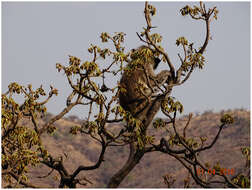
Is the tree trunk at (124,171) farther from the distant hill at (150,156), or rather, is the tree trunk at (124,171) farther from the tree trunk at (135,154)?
the distant hill at (150,156)

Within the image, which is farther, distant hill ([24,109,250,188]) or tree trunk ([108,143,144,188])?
distant hill ([24,109,250,188])

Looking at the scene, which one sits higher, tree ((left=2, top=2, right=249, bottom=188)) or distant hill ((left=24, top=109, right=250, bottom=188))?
tree ((left=2, top=2, right=249, bottom=188))

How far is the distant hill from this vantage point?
3148 centimetres

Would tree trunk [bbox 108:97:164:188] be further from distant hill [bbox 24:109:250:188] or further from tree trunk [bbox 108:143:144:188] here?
distant hill [bbox 24:109:250:188]

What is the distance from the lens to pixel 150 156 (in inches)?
1486

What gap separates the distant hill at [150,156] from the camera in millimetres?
31484

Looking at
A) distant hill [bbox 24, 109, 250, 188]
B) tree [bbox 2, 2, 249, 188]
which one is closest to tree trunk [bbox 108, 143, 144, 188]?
tree [bbox 2, 2, 249, 188]

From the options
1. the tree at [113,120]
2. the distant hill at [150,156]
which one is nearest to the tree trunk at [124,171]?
the tree at [113,120]

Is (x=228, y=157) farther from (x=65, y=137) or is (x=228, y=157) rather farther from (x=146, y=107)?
(x=146, y=107)

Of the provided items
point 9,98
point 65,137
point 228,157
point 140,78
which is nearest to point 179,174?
point 228,157

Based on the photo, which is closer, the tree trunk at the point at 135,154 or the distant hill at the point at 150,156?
the tree trunk at the point at 135,154

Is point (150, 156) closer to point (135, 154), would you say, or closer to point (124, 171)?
point (135, 154)

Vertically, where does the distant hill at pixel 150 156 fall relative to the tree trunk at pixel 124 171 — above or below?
below

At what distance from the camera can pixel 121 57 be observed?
677cm
